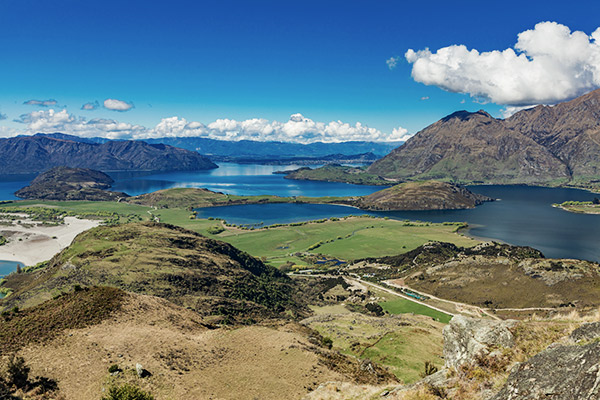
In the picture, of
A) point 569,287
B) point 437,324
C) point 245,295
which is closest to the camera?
point 437,324

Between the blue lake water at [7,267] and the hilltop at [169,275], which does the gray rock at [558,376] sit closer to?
the hilltop at [169,275]

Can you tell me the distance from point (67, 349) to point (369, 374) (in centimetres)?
3718

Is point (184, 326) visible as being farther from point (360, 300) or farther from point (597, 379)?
point (360, 300)

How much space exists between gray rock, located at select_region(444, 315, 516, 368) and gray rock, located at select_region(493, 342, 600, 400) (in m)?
5.63

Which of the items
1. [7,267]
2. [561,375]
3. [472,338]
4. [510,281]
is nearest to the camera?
[561,375]

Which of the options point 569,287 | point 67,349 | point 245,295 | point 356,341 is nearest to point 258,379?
point 67,349

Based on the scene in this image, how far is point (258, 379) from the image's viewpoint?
1736 inches

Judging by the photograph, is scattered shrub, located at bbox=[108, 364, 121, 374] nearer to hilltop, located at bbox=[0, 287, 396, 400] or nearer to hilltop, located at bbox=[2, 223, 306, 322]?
hilltop, located at bbox=[0, 287, 396, 400]

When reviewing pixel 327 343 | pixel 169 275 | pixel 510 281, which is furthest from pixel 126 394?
pixel 510 281

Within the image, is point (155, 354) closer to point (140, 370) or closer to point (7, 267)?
point (140, 370)

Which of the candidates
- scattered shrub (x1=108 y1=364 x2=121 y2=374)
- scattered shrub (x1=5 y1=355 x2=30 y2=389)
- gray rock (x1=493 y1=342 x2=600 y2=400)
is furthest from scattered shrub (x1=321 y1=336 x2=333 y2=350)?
gray rock (x1=493 y1=342 x2=600 y2=400)

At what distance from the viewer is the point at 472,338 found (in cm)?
2966

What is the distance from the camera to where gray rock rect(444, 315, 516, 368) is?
28236 millimetres

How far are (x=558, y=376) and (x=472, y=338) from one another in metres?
10.3
